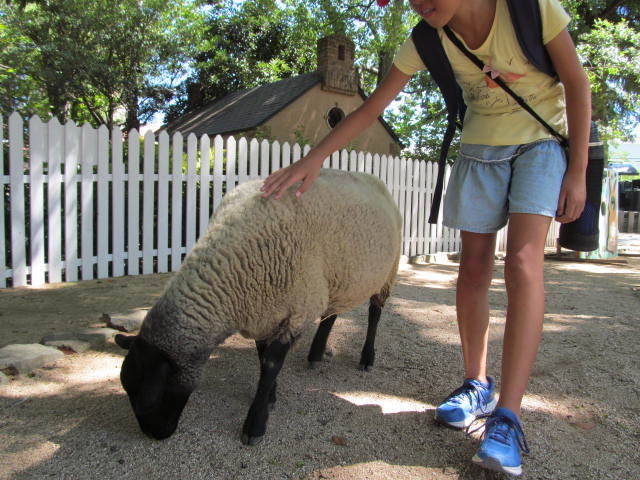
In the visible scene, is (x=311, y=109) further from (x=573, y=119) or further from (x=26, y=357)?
(x=573, y=119)

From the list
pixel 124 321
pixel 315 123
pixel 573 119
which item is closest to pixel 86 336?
pixel 124 321

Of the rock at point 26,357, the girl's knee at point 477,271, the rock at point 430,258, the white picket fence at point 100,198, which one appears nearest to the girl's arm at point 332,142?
the girl's knee at point 477,271

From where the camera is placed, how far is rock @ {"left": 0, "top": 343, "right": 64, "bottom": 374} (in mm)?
2803

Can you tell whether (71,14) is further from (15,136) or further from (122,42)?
(15,136)

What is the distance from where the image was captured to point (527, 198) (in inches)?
77.8

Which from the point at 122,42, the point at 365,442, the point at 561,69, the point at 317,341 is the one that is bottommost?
the point at 365,442

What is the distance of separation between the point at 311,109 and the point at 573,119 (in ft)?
49.9

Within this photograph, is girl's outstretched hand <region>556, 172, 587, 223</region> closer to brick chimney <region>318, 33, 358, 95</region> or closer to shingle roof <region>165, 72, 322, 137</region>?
shingle roof <region>165, 72, 322, 137</region>

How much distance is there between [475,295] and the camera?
2.40 m

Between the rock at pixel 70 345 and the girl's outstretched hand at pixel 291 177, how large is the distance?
6.34 ft

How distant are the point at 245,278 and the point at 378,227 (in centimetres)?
100

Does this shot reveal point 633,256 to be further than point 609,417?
Yes

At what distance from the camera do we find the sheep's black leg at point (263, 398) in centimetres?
219

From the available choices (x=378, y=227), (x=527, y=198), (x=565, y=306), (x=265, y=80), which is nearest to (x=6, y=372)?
(x=378, y=227)
